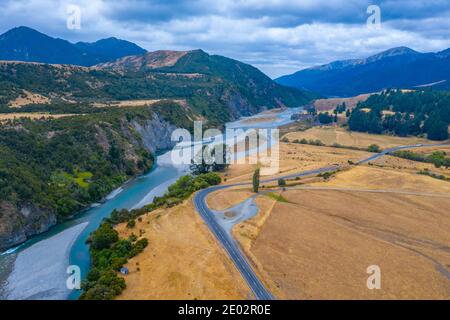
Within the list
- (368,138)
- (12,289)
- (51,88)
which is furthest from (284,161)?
(51,88)

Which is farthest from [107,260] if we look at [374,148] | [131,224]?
[374,148]

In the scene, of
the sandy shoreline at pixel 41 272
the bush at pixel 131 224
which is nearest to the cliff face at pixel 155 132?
the bush at pixel 131 224

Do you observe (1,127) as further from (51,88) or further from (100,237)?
(51,88)

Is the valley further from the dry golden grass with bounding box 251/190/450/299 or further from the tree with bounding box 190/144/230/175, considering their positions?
the tree with bounding box 190/144/230/175

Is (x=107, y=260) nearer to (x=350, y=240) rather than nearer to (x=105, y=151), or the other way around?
(x=350, y=240)

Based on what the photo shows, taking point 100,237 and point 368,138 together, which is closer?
point 100,237

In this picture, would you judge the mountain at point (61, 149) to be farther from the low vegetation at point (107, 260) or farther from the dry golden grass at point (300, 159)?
the dry golden grass at point (300, 159)
